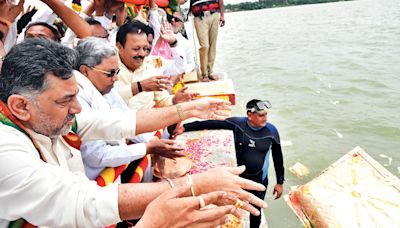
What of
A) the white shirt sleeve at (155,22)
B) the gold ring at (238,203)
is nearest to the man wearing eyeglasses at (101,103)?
the gold ring at (238,203)

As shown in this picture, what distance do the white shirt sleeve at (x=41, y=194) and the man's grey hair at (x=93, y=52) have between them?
1.06m

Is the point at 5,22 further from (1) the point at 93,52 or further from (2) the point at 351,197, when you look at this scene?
(2) the point at 351,197

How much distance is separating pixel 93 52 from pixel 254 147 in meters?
1.92

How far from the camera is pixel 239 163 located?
3494 mm

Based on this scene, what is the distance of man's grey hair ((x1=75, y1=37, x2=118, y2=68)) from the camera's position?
7.33 feet

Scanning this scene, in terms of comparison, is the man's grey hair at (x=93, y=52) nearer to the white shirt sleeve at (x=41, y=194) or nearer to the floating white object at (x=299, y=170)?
the white shirt sleeve at (x=41, y=194)

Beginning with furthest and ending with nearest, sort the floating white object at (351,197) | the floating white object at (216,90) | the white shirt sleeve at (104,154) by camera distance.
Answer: the floating white object at (216,90), the floating white object at (351,197), the white shirt sleeve at (104,154)

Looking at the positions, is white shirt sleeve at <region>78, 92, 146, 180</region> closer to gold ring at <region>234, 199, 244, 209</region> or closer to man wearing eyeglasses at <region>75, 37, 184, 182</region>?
man wearing eyeglasses at <region>75, 37, 184, 182</region>

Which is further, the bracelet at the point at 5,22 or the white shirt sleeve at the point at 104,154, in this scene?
the bracelet at the point at 5,22

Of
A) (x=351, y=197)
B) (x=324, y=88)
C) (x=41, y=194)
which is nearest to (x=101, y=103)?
(x=41, y=194)

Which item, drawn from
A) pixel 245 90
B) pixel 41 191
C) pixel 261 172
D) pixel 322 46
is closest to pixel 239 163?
pixel 261 172

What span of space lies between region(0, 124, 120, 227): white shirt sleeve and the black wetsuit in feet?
7.40

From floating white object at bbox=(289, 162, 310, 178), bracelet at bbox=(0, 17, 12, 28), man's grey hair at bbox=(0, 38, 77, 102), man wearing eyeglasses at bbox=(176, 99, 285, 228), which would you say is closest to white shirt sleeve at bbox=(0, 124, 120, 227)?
man's grey hair at bbox=(0, 38, 77, 102)

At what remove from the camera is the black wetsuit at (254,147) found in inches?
132
